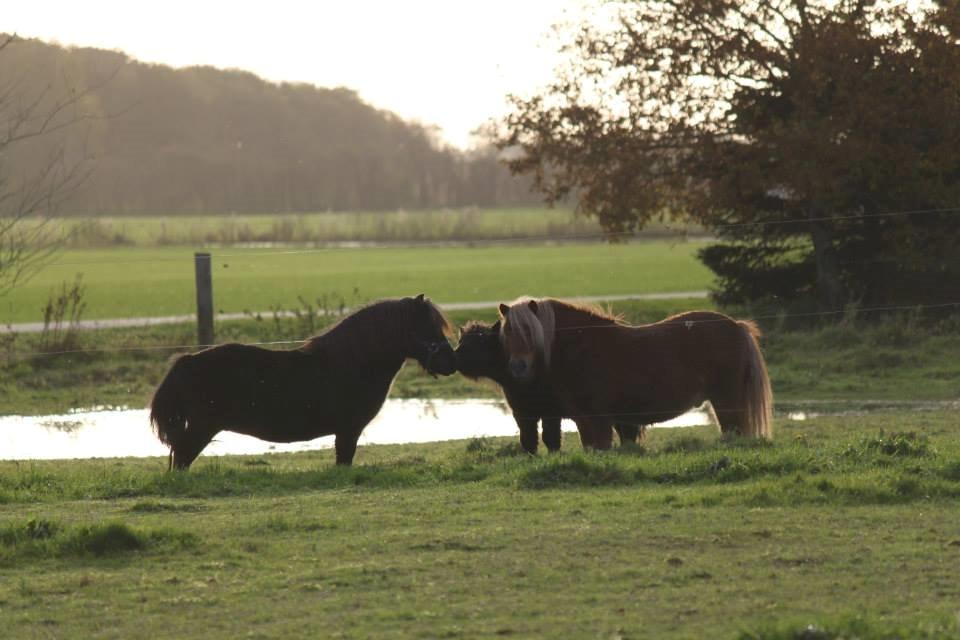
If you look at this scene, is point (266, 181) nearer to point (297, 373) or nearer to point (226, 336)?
point (226, 336)

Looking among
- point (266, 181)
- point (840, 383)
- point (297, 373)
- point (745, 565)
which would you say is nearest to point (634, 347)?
point (297, 373)

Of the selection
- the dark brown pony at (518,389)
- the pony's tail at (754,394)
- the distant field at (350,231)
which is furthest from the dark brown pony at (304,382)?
the distant field at (350,231)

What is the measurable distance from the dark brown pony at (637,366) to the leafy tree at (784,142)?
12253mm

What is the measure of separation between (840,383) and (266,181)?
125739 mm

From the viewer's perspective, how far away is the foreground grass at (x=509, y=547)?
6.66m

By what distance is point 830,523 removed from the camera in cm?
873

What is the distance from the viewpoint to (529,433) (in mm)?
13258

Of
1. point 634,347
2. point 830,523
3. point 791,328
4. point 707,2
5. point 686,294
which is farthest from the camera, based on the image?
point 686,294

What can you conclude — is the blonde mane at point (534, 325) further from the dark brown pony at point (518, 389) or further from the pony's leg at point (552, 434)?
the pony's leg at point (552, 434)

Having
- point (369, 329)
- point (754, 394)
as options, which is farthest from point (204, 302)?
point (754, 394)

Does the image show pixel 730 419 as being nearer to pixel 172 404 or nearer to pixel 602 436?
pixel 602 436

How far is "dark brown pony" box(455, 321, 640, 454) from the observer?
13.1 metres

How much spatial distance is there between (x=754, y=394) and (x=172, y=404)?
206 inches

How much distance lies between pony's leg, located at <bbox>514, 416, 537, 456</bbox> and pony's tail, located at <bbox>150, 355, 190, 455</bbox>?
3.13 m
